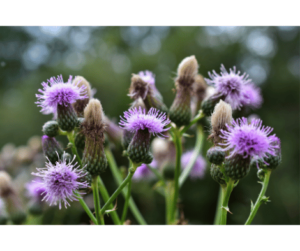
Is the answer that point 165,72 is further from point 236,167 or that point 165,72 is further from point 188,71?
point 236,167

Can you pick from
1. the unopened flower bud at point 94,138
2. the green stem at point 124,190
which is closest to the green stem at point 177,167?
the green stem at point 124,190

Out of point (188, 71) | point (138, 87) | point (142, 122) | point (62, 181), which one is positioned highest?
point (188, 71)

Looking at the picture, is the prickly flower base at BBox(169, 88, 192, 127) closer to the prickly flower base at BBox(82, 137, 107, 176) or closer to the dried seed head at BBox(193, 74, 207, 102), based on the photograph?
the dried seed head at BBox(193, 74, 207, 102)

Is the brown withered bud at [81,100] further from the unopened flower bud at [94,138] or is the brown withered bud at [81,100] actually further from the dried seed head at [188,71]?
the dried seed head at [188,71]

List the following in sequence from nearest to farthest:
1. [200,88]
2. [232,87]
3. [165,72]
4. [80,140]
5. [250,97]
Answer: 1. [80,140]
2. [232,87]
3. [250,97]
4. [200,88]
5. [165,72]

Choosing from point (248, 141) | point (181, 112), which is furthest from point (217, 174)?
point (181, 112)

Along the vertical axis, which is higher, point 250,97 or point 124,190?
point 250,97
